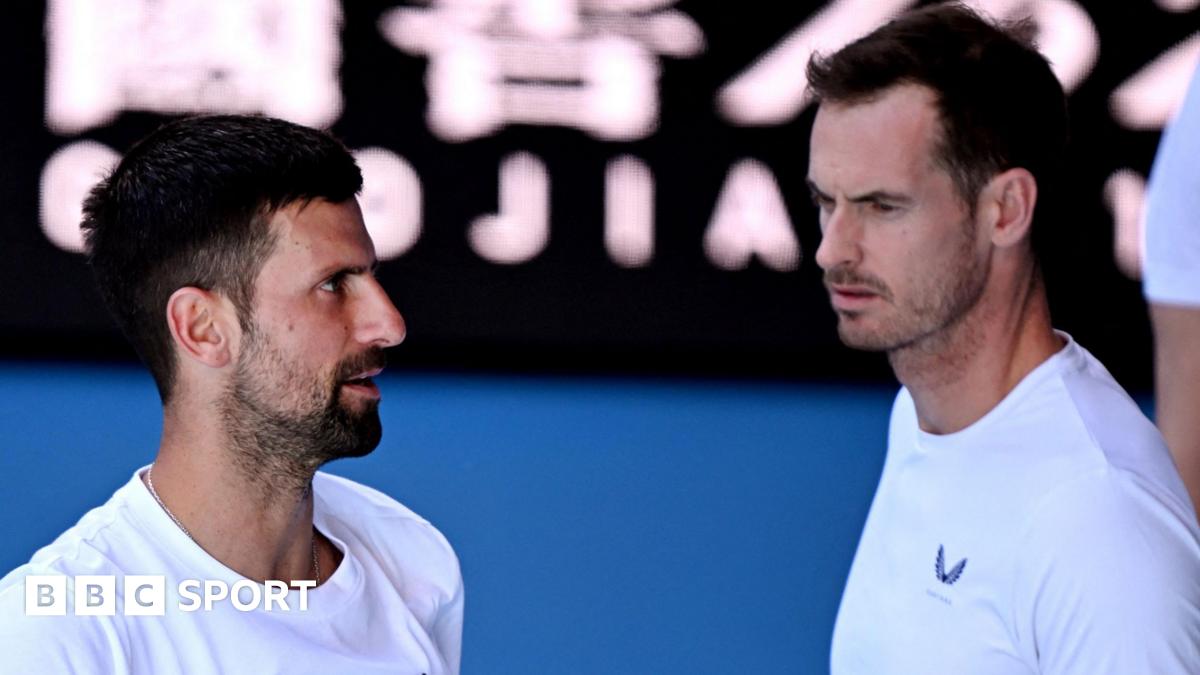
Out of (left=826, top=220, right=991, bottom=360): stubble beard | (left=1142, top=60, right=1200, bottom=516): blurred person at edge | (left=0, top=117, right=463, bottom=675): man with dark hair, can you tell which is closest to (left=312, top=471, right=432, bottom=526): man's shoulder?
(left=0, top=117, right=463, bottom=675): man with dark hair

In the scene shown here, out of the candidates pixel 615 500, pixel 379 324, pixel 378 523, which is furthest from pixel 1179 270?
pixel 615 500

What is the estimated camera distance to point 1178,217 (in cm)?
152

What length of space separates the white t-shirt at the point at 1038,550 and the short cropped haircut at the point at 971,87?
0.20m

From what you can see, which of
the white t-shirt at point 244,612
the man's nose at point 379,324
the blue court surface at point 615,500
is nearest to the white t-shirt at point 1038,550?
the white t-shirt at point 244,612

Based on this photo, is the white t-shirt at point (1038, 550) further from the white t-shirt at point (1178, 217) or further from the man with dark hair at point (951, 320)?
the white t-shirt at point (1178, 217)

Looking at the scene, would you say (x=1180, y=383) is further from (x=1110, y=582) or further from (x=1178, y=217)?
(x=1110, y=582)

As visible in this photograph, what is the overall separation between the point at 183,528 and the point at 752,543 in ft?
3.95

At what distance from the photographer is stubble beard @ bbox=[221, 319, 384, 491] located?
163 cm

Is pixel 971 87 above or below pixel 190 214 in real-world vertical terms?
above

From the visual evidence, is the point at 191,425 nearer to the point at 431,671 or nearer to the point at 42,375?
the point at 431,671

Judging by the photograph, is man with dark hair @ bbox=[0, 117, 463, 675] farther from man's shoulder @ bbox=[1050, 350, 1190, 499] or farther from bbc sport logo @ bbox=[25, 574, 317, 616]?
man's shoulder @ bbox=[1050, 350, 1190, 499]

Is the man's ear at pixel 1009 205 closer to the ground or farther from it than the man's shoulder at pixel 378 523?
farther from it

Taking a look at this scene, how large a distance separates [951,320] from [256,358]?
0.69m

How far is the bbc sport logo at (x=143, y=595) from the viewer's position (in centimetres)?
137
